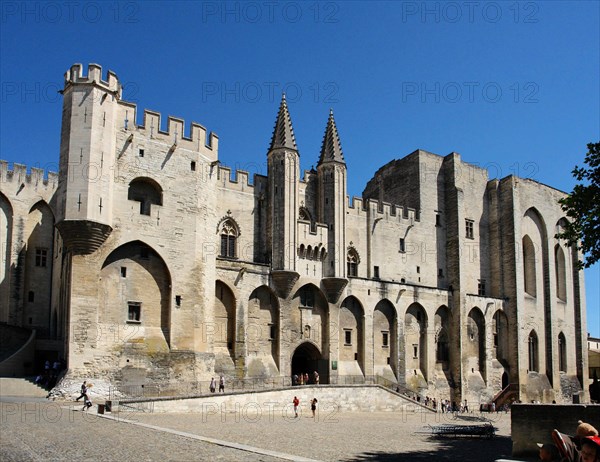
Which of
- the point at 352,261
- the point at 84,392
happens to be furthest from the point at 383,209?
the point at 84,392

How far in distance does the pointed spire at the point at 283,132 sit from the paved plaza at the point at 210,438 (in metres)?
16.7

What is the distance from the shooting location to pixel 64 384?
2759 centimetres

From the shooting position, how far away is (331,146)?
4197 centimetres

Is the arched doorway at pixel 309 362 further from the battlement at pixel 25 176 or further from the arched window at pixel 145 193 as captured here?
the battlement at pixel 25 176

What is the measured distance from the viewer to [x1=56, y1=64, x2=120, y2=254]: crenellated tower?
29.5m

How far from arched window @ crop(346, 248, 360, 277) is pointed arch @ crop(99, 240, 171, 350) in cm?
1451

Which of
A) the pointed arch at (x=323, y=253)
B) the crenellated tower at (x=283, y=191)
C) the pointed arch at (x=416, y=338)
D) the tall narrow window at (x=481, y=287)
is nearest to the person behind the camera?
the crenellated tower at (x=283, y=191)

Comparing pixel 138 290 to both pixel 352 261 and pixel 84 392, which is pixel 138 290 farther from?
pixel 352 261

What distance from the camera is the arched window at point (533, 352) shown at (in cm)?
5125

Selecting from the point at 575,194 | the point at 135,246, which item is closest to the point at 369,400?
the point at 135,246

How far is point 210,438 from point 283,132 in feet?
78.9

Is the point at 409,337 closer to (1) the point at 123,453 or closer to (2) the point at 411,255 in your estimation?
(2) the point at 411,255

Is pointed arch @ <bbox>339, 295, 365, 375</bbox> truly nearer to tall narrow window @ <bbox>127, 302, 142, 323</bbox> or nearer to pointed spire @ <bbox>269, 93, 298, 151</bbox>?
pointed spire @ <bbox>269, 93, 298, 151</bbox>

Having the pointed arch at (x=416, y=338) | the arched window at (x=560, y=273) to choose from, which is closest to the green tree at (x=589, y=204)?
the pointed arch at (x=416, y=338)
